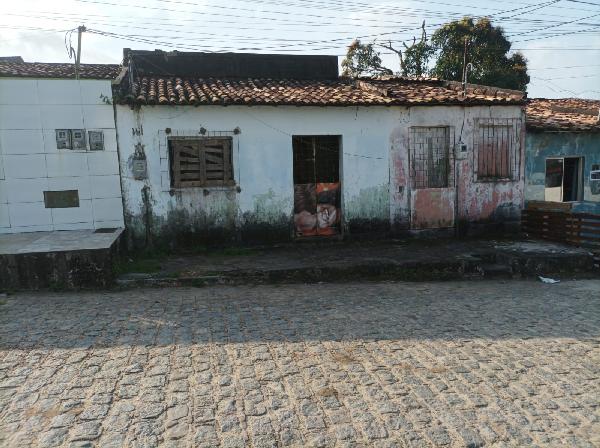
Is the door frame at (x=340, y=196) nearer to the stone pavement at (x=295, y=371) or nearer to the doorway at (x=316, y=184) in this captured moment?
the doorway at (x=316, y=184)

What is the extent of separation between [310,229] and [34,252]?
17.5 ft

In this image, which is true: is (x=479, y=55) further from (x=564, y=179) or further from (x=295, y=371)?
(x=295, y=371)

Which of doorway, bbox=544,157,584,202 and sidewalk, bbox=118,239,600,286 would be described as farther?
doorway, bbox=544,157,584,202

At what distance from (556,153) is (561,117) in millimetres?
1717

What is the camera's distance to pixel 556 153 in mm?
11766

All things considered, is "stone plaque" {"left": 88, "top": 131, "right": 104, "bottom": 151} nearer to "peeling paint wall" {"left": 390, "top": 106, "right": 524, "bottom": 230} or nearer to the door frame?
the door frame

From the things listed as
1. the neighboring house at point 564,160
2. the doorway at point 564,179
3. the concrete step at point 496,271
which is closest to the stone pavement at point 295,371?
the concrete step at point 496,271

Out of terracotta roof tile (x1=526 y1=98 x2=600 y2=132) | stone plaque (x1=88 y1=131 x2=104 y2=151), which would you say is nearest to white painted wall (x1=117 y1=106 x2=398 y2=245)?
stone plaque (x1=88 y1=131 x2=104 y2=151)

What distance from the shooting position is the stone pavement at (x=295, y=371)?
3.27m

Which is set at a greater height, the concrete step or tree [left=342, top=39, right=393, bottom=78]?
tree [left=342, top=39, right=393, bottom=78]

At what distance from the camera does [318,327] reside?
17.9 feet

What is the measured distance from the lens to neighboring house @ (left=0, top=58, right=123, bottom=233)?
8.45 meters

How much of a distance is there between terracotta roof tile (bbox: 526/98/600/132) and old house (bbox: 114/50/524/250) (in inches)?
49.5

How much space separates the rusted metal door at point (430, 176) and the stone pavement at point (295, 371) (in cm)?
396
